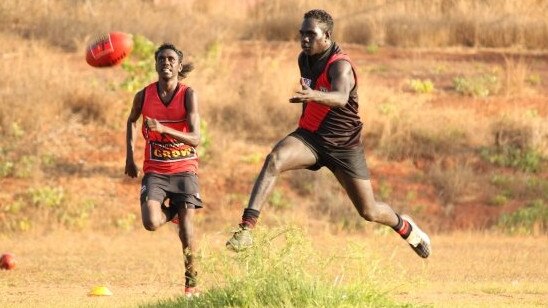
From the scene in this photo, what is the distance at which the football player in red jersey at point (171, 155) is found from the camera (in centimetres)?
1060

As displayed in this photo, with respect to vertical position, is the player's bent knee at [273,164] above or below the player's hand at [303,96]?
below

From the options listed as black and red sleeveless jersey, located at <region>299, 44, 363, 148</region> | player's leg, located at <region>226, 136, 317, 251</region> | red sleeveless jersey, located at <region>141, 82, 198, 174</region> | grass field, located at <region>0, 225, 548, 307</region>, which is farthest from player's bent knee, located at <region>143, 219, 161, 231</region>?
black and red sleeveless jersey, located at <region>299, 44, 363, 148</region>

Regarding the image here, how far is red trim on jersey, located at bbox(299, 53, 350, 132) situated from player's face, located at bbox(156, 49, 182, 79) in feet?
3.60

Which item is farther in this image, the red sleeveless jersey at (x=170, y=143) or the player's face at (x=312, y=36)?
the red sleeveless jersey at (x=170, y=143)

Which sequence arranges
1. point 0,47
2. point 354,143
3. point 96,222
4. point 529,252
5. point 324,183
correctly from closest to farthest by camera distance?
point 354,143 < point 529,252 < point 96,222 < point 324,183 < point 0,47

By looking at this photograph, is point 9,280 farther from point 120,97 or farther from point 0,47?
point 0,47

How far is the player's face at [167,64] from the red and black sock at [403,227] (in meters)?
2.22

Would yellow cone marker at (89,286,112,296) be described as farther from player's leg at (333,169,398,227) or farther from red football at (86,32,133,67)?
player's leg at (333,169,398,227)

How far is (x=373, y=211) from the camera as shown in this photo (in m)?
10.9

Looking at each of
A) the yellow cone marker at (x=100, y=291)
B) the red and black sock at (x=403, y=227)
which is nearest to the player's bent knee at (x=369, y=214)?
the red and black sock at (x=403, y=227)

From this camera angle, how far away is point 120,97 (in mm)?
20531

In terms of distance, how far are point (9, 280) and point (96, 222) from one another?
4552 mm

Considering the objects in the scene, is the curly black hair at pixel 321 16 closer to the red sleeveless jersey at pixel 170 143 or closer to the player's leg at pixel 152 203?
the red sleeveless jersey at pixel 170 143

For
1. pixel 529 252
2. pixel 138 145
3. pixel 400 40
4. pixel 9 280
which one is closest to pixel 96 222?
pixel 138 145
